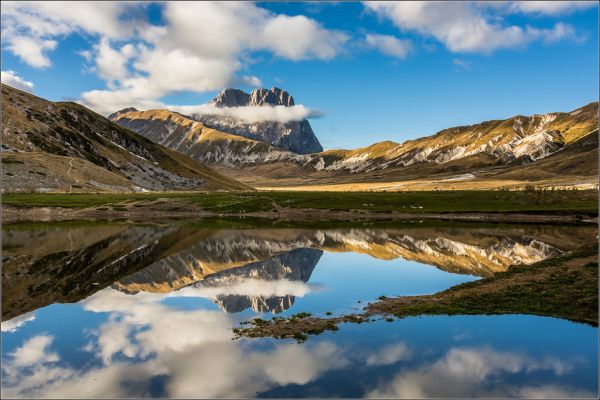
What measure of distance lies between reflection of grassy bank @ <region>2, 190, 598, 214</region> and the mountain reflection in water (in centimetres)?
3832

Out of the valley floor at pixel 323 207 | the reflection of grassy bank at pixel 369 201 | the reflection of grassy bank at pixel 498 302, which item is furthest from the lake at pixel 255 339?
the reflection of grassy bank at pixel 369 201

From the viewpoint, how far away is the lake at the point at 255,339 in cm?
2273

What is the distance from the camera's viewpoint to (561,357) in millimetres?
25828

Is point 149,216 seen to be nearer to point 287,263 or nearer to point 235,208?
point 235,208

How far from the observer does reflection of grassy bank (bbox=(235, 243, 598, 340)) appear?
31828 millimetres

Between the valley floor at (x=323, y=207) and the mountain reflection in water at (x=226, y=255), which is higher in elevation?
the valley floor at (x=323, y=207)

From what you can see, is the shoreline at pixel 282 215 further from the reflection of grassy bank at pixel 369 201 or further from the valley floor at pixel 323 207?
the reflection of grassy bank at pixel 369 201

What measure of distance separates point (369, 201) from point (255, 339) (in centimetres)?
13959

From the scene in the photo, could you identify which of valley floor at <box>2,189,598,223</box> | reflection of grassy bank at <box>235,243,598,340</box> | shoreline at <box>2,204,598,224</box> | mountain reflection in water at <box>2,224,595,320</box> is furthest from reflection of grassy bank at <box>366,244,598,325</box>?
valley floor at <box>2,189,598,223</box>

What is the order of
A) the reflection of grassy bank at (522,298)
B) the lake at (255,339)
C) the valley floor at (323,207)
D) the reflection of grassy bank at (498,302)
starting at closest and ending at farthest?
the lake at (255,339) < the reflection of grassy bank at (498,302) < the reflection of grassy bank at (522,298) < the valley floor at (323,207)

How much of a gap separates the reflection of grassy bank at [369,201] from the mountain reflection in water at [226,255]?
126ft

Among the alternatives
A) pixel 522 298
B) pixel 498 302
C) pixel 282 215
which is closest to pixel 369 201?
pixel 282 215

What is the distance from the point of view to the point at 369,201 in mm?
165625

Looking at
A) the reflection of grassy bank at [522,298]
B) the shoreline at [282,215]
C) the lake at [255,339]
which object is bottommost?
the lake at [255,339]
